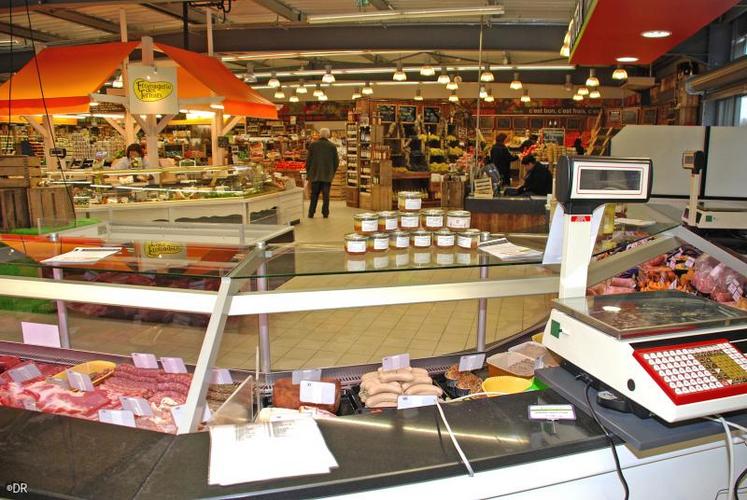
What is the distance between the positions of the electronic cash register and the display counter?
252 inches

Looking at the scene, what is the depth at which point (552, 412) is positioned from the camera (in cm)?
170

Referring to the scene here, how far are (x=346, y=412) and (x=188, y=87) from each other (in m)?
9.33

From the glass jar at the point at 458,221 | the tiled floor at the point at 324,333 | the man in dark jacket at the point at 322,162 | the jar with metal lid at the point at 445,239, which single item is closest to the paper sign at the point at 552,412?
the jar with metal lid at the point at 445,239

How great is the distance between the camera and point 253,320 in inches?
236

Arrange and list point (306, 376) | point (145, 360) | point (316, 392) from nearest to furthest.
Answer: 1. point (316, 392)
2. point (306, 376)
3. point (145, 360)

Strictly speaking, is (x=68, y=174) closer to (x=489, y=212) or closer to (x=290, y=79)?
(x=489, y=212)

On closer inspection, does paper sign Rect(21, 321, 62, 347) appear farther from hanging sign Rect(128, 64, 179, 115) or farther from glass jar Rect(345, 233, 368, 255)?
hanging sign Rect(128, 64, 179, 115)

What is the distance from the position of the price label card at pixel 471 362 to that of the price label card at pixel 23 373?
2039 mm

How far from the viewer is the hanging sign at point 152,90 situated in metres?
8.41

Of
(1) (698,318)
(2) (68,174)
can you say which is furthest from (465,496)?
(2) (68,174)

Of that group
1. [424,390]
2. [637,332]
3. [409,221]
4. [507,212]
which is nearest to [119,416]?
[424,390]

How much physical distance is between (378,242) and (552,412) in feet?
3.59

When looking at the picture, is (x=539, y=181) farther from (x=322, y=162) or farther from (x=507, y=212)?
(x=322, y=162)

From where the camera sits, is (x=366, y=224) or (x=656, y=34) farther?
(x=656, y=34)
